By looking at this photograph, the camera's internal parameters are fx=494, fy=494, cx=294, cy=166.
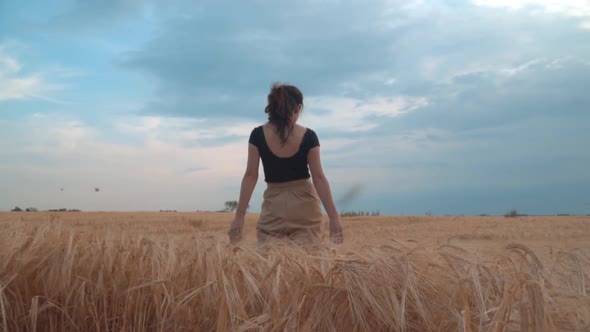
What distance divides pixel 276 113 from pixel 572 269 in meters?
1.94

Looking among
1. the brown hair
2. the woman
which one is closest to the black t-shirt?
the woman

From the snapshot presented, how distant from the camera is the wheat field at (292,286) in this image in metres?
1.43

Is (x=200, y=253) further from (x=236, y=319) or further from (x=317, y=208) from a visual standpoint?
(x=317, y=208)

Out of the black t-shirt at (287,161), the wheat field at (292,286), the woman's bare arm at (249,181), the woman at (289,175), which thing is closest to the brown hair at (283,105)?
the woman at (289,175)

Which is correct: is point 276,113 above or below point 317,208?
above

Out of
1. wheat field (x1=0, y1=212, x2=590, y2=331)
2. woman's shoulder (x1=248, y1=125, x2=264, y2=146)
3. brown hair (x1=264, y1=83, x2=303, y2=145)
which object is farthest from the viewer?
woman's shoulder (x1=248, y1=125, x2=264, y2=146)

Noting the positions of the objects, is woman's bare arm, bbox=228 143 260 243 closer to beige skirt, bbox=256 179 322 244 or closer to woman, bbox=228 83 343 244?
woman, bbox=228 83 343 244

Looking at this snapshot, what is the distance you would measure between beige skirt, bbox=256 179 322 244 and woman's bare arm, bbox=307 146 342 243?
46 mm

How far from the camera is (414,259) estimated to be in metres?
1.63

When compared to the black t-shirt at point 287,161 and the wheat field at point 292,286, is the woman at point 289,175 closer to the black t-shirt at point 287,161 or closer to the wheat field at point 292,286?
the black t-shirt at point 287,161

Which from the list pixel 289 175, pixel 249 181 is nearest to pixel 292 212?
pixel 289 175

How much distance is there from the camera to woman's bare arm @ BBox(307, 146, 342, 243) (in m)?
3.19

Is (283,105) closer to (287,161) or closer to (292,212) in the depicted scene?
(287,161)

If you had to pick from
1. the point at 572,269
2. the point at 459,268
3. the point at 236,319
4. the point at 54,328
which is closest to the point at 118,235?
the point at 54,328
